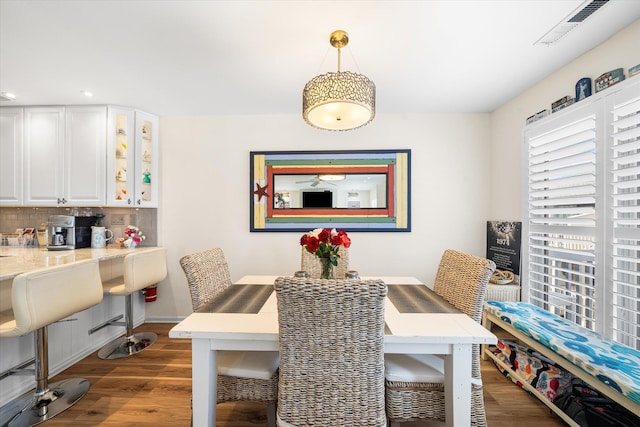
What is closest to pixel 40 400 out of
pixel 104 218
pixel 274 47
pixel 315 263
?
pixel 104 218

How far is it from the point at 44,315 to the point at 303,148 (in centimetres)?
255

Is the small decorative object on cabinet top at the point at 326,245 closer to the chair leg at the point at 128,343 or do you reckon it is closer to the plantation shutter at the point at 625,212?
the plantation shutter at the point at 625,212

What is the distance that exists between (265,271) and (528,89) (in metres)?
3.30

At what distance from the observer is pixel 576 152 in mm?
1970

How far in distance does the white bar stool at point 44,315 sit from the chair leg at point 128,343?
41cm

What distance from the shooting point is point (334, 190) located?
10.1ft

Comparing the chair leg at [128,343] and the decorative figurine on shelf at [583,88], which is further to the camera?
the chair leg at [128,343]

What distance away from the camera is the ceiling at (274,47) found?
1525mm

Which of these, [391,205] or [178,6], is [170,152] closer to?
[178,6]

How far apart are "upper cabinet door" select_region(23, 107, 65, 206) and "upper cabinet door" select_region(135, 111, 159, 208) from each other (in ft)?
2.45

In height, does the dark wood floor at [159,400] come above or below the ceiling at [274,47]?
below

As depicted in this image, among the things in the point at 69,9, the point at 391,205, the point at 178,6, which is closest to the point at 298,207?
the point at 391,205

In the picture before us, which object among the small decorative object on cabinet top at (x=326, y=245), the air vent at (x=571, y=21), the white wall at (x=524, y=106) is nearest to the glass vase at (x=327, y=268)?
the small decorative object on cabinet top at (x=326, y=245)

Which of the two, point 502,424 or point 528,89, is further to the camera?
point 528,89
